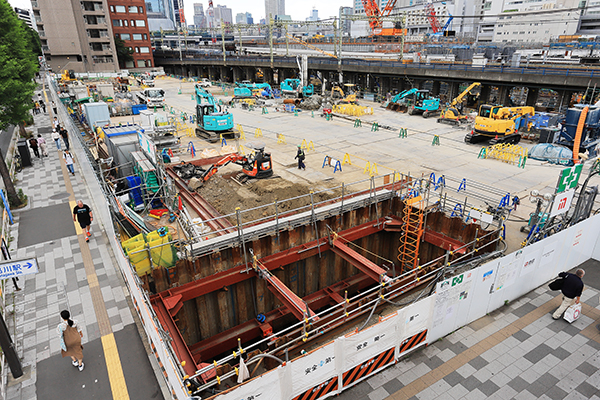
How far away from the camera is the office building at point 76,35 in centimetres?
8006

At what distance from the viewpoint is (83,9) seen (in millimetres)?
82438

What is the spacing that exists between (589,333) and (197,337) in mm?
11115

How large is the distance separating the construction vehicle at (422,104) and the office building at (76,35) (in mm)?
77475

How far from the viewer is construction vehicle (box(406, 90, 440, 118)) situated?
37438 mm

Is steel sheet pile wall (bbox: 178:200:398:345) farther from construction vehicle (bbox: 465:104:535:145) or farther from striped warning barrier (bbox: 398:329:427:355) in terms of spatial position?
construction vehicle (bbox: 465:104:535:145)

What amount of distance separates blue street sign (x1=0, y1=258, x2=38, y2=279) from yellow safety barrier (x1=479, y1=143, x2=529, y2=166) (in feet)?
Answer: 79.1

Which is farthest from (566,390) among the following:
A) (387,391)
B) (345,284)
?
(345,284)

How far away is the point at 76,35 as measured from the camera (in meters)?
83.2

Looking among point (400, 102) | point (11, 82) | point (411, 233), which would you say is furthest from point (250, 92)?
point (411, 233)

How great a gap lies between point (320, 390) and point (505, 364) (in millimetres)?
4562

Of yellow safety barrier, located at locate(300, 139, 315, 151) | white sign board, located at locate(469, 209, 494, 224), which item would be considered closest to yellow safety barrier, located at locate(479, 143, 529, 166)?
yellow safety barrier, located at locate(300, 139, 315, 151)

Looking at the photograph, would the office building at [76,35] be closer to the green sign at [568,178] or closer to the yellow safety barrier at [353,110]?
the yellow safety barrier at [353,110]

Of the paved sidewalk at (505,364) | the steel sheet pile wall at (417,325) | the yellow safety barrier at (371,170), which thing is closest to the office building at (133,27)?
the yellow safety barrier at (371,170)

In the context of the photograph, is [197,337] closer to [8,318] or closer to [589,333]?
[8,318]
